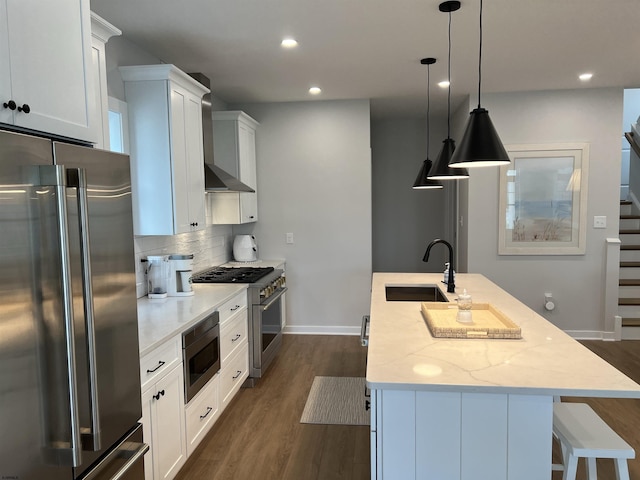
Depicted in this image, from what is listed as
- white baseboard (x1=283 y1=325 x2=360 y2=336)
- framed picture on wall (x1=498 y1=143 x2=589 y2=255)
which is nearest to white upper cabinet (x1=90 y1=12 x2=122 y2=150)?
white baseboard (x1=283 y1=325 x2=360 y2=336)

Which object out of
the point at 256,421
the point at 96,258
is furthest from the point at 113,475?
the point at 256,421

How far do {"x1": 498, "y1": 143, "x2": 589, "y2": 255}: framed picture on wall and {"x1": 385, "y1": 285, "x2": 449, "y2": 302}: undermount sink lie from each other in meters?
1.80

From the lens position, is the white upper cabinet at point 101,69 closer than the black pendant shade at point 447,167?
Yes

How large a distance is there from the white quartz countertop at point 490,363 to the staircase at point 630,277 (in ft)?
10.7

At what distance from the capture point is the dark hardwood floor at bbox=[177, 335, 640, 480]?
251 centimetres

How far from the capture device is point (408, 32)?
2973 mm

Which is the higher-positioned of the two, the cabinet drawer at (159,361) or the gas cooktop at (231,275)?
the gas cooktop at (231,275)

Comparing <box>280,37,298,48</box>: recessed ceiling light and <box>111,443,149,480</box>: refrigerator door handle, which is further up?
<box>280,37,298,48</box>: recessed ceiling light

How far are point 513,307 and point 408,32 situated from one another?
1.91 metres

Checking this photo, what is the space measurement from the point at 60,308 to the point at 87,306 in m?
0.09

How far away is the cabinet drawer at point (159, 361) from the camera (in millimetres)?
1980

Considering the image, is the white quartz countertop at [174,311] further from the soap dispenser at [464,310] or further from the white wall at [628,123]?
the white wall at [628,123]

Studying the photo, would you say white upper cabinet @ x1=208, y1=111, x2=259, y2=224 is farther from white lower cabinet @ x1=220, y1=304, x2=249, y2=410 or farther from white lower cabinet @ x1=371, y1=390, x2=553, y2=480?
white lower cabinet @ x1=371, y1=390, x2=553, y2=480

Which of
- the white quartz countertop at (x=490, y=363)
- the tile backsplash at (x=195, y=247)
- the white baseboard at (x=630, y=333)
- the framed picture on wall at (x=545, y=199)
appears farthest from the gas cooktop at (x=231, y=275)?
the white baseboard at (x=630, y=333)
